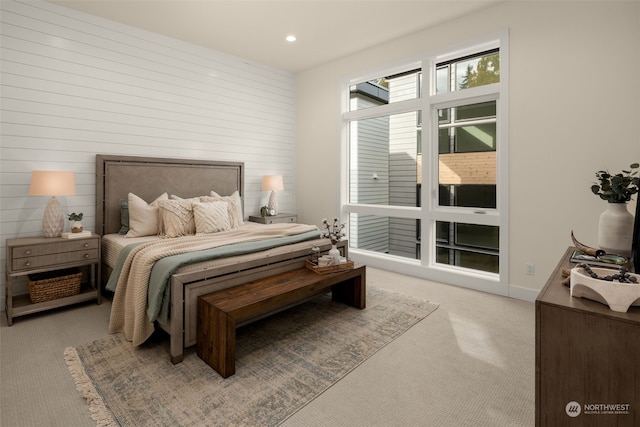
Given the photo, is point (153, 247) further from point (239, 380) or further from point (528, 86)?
point (528, 86)

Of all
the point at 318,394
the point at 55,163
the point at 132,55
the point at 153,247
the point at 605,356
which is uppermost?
the point at 132,55

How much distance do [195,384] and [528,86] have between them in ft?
12.6

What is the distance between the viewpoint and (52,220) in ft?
9.80

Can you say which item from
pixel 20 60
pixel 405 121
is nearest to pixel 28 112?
pixel 20 60

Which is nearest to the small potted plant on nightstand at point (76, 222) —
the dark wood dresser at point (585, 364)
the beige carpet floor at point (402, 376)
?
the beige carpet floor at point (402, 376)

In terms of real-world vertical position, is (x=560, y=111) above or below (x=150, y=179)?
above

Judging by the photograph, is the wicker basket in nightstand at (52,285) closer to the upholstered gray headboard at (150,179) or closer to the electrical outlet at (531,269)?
the upholstered gray headboard at (150,179)

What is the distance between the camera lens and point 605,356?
1120mm

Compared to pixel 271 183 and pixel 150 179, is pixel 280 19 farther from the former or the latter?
pixel 150 179

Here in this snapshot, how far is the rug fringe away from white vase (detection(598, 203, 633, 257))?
117 inches

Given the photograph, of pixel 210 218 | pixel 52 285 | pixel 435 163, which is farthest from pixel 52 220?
pixel 435 163

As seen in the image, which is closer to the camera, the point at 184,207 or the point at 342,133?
the point at 184,207

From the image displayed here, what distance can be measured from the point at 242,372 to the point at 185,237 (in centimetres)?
162

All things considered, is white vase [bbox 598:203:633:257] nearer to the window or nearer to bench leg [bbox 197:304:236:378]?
the window
